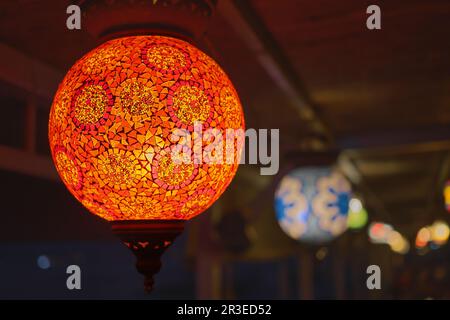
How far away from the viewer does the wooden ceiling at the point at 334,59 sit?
252 cm

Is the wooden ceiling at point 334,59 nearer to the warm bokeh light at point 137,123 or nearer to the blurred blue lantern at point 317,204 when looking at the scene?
the warm bokeh light at point 137,123

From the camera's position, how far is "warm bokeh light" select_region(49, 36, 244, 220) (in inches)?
45.8

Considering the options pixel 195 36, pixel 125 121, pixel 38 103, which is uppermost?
pixel 38 103

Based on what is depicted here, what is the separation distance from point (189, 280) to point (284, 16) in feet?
39.2

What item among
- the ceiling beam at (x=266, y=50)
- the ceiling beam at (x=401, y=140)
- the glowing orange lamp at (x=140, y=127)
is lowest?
the glowing orange lamp at (x=140, y=127)

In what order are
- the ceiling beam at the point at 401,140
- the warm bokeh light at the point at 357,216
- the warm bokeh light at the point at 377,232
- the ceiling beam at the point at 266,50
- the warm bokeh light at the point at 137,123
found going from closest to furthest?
the warm bokeh light at the point at 137,123, the ceiling beam at the point at 266,50, the ceiling beam at the point at 401,140, the warm bokeh light at the point at 357,216, the warm bokeh light at the point at 377,232

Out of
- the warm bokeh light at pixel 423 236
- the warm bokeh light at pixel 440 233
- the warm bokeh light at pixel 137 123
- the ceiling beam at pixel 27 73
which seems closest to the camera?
the warm bokeh light at pixel 137 123

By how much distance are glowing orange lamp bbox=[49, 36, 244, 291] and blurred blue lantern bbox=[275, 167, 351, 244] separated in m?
1.27

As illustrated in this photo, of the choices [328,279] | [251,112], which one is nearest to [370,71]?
[251,112]

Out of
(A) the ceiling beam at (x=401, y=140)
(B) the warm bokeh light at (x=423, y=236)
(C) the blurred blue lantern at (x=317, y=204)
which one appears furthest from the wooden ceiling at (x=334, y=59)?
(B) the warm bokeh light at (x=423, y=236)

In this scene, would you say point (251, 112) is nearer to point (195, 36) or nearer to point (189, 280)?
point (195, 36)

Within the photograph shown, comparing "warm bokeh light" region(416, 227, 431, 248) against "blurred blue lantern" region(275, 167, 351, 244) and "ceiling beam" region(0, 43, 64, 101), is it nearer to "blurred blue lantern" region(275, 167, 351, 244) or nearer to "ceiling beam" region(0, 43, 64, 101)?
"blurred blue lantern" region(275, 167, 351, 244)

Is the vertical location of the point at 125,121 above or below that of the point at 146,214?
above
